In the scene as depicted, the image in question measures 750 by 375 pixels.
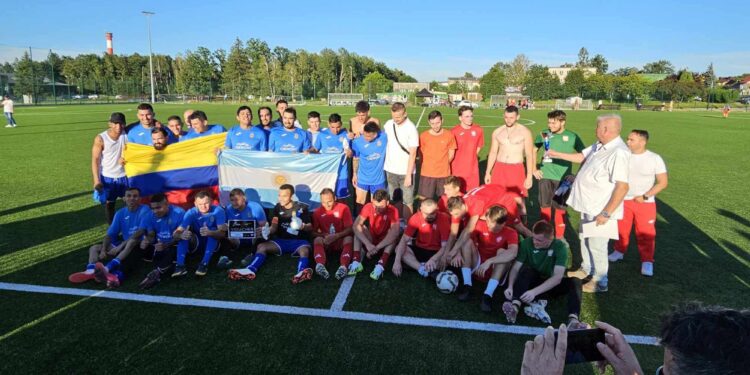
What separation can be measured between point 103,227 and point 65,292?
8.92 feet

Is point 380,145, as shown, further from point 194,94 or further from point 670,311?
point 194,94

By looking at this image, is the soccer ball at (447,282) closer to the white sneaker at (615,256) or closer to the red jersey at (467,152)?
the red jersey at (467,152)

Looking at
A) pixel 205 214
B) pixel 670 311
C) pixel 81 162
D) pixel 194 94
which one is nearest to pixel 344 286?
pixel 205 214

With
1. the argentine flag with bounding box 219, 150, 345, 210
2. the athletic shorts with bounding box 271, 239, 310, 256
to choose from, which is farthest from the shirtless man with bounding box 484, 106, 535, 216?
the athletic shorts with bounding box 271, 239, 310, 256

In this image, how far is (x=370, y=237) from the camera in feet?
19.7

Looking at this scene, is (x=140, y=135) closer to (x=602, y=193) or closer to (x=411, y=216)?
(x=411, y=216)

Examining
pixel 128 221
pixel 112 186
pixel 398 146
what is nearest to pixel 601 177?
pixel 398 146

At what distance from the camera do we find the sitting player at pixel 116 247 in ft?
16.9

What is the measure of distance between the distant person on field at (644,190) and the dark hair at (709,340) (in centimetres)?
491

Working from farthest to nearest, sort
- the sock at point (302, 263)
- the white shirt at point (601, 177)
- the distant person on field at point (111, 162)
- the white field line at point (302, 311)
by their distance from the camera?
the distant person on field at point (111, 162)
the sock at point (302, 263)
the white shirt at point (601, 177)
the white field line at point (302, 311)

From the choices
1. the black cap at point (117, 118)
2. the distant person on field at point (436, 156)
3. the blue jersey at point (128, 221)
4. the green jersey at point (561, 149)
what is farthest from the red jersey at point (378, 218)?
the black cap at point (117, 118)

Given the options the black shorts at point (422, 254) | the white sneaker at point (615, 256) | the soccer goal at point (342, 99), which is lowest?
the white sneaker at point (615, 256)

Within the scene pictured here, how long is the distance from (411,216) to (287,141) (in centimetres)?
306

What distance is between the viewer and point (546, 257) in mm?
4777
